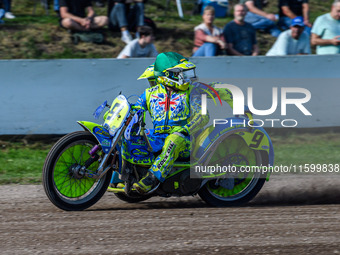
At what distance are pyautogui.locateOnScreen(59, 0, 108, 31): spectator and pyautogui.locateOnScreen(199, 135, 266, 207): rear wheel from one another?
5534mm

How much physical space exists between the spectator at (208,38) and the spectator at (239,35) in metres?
0.14

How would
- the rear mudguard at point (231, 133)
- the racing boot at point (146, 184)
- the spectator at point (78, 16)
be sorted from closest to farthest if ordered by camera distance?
the racing boot at point (146, 184)
the rear mudguard at point (231, 133)
the spectator at point (78, 16)

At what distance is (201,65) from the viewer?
9031 millimetres

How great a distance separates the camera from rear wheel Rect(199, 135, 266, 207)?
242 inches

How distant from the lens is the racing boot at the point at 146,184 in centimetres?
573

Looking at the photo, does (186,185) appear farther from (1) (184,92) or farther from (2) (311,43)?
(2) (311,43)

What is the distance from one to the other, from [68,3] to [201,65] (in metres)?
3.13

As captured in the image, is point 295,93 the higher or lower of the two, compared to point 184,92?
lower

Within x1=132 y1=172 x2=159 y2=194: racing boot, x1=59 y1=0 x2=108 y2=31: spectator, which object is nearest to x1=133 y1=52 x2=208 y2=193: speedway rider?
x1=132 y1=172 x2=159 y2=194: racing boot

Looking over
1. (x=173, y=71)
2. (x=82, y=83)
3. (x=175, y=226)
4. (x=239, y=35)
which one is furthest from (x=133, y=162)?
(x=239, y=35)

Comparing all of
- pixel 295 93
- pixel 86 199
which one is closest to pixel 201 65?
pixel 295 93

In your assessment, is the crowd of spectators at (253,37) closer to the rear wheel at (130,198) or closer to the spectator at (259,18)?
the spectator at (259,18)

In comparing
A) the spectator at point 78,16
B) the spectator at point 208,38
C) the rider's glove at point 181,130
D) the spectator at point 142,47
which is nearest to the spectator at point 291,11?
the spectator at point 208,38

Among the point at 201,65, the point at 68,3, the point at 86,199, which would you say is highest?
the point at 68,3
